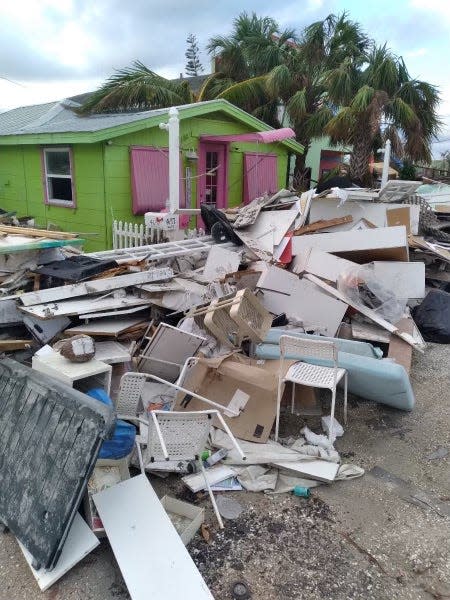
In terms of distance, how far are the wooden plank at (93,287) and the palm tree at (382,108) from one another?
8.74 m

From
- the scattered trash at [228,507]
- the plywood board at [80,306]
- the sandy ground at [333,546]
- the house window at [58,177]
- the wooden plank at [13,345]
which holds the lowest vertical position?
the sandy ground at [333,546]

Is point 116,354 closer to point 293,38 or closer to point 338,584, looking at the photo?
point 338,584

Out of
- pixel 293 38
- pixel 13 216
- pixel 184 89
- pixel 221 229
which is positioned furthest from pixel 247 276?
pixel 293 38

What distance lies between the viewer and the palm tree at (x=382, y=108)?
1179 centimetres

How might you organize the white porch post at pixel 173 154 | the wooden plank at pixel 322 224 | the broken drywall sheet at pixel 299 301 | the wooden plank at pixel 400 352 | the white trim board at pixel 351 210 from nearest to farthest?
the wooden plank at pixel 400 352
the broken drywall sheet at pixel 299 301
the wooden plank at pixel 322 224
the white porch post at pixel 173 154
the white trim board at pixel 351 210

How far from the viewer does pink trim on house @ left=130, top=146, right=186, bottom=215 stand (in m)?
8.44

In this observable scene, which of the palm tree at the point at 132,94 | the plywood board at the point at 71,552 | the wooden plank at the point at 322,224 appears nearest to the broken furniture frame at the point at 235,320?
the plywood board at the point at 71,552

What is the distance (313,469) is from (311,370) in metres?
0.82

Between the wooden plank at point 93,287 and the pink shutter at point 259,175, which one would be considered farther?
the pink shutter at point 259,175

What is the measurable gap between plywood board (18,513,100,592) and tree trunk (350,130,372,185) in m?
11.8

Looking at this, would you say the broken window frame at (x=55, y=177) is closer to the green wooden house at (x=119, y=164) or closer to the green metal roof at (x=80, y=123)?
the green wooden house at (x=119, y=164)

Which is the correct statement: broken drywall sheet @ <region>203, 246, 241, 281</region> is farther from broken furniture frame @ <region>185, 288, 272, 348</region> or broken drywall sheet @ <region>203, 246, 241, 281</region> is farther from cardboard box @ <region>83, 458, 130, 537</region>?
cardboard box @ <region>83, 458, 130, 537</region>

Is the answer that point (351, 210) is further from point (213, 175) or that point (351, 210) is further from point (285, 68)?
point (285, 68)

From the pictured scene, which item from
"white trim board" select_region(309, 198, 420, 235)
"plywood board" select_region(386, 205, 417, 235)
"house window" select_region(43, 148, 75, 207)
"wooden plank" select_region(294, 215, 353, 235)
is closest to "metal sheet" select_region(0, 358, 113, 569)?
"wooden plank" select_region(294, 215, 353, 235)
